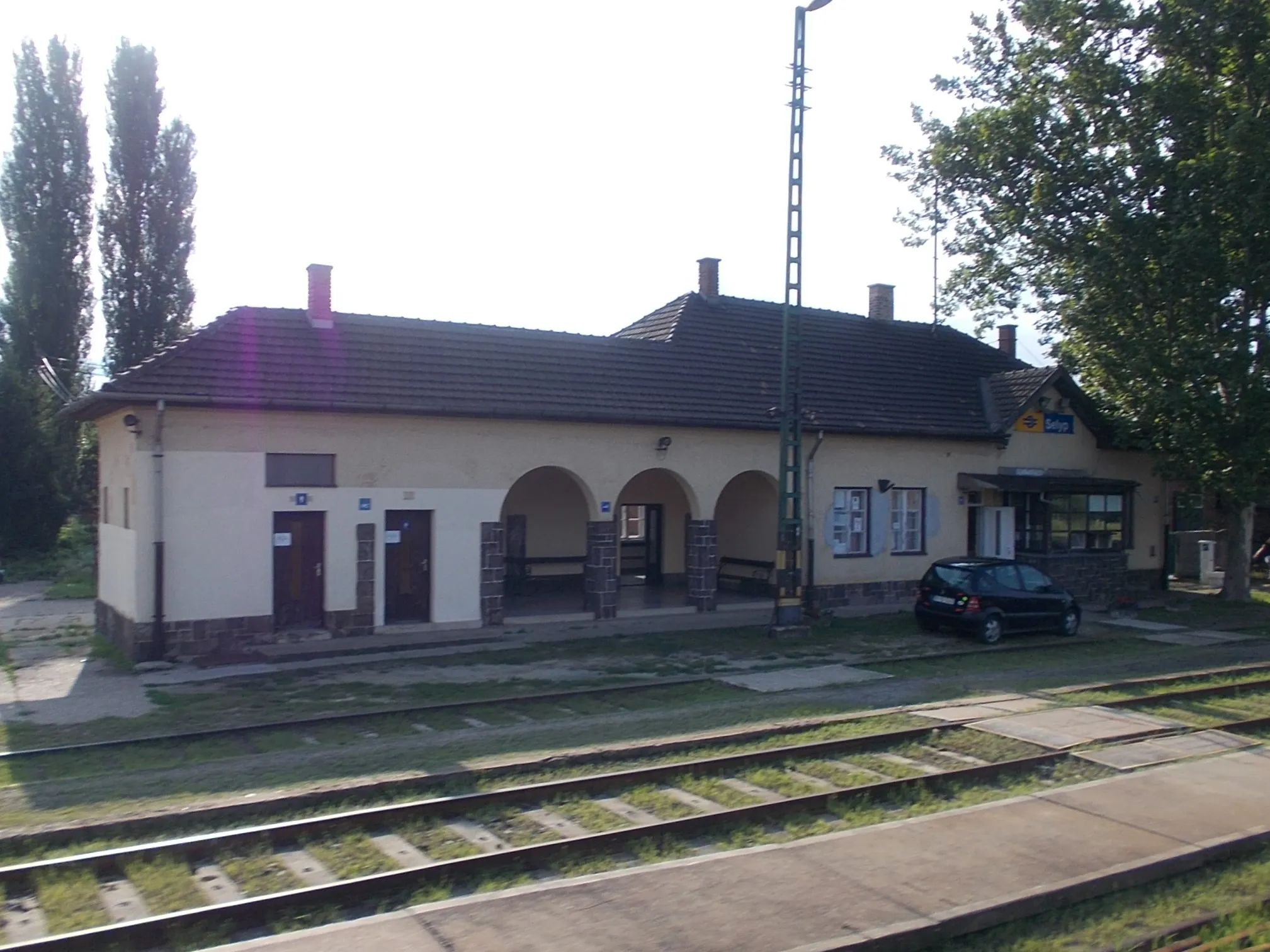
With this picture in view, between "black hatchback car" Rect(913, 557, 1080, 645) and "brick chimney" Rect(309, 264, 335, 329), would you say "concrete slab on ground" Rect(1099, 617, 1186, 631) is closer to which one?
"black hatchback car" Rect(913, 557, 1080, 645)

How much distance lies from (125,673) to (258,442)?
3.98 meters

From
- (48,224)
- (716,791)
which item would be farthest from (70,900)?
(48,224)

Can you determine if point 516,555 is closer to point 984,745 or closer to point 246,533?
point 246,533

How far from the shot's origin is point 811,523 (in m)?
23.0

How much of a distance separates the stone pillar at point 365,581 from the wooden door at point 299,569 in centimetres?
56

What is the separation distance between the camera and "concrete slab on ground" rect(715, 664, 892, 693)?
47.5ft

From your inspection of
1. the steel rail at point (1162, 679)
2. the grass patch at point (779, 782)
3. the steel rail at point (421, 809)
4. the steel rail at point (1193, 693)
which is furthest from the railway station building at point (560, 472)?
the grass patch at point (779, 782)

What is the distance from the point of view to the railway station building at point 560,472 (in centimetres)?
1656

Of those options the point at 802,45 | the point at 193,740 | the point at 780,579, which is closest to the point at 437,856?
the point at 193,740

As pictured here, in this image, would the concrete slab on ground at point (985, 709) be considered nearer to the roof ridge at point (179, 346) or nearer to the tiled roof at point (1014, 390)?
the roof ridge at point (179, 346)

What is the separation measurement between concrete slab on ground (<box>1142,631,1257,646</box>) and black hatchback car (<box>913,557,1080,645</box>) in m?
1.61

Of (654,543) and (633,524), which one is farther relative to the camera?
(633,524)

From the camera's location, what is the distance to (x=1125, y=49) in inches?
941

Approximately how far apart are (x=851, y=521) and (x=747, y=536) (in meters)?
2.60
